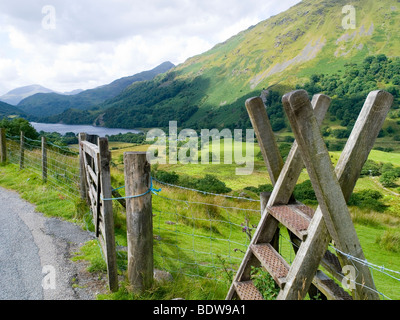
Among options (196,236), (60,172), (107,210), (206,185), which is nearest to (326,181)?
(107,210)

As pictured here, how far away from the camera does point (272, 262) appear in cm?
252

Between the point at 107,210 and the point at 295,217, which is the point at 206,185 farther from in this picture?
the point at 295,217

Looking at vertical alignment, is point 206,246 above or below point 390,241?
above

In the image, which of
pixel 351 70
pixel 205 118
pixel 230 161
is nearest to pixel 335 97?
pixel 351 70

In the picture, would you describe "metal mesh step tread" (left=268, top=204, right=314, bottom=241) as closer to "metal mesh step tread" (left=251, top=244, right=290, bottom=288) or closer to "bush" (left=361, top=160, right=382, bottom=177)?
"metal mesh step tread" (left=251, top=244, right=290, bottom=288)

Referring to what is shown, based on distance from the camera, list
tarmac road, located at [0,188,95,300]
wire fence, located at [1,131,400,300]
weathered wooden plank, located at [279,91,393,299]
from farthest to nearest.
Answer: wire fence, located at [1,131,400,300], tarmac road, located at [0,188,95,300], weathered wooden plank, located at [279,91,393,299]

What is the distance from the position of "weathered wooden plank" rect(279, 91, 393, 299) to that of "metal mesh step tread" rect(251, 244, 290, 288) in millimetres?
281

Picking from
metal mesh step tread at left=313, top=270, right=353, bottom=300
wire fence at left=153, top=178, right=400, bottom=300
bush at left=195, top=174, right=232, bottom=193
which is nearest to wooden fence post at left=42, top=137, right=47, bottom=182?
wire fence at left=153, top=178, right=400, bottom=300

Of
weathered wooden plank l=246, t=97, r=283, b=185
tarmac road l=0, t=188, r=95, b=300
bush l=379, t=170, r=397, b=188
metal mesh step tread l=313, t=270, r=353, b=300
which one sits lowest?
bush l=379, t=170, r=397, b=188

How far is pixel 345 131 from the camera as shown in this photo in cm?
11088

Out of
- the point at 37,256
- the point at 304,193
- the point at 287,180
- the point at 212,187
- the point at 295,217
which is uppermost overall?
the point at 287,180

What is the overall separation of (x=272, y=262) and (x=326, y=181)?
1.07 metres

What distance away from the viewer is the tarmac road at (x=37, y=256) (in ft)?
12.5

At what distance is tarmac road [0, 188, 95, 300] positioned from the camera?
3.79 metres
